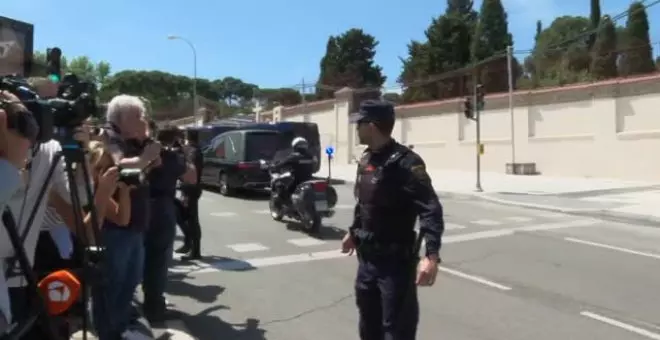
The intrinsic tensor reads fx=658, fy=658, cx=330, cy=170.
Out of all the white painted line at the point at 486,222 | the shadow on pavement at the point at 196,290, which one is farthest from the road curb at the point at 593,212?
the shadow on pavement at the point at 196,290

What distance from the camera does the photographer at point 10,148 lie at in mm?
2059

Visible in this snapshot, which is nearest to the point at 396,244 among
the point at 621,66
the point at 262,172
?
the point at 262,172

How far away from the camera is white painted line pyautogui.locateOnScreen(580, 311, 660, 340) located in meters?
5.32

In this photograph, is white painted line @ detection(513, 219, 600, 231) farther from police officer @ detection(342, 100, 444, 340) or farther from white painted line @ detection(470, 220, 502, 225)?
police officer @ detection(342, 100, 444, 340)

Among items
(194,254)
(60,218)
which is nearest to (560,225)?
(194,254)

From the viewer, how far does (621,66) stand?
125ft

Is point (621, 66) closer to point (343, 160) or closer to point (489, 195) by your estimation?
point (343, 160)

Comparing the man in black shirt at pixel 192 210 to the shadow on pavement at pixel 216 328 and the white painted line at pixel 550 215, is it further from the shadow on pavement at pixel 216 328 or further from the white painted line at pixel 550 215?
the white painted line at pixel 550 215

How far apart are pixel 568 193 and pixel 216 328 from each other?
16000mm

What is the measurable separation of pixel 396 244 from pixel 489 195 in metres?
15.9

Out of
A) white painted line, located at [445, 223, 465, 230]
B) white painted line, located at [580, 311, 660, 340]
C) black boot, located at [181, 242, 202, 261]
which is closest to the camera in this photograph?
white painted line, located at [580, 311, 660, 340]

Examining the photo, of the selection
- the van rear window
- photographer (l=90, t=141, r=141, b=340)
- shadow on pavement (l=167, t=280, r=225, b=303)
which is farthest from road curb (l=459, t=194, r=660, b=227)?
photographer (l=90, t=141, r=141, b=340)

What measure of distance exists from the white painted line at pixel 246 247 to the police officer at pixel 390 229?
18.9 ft

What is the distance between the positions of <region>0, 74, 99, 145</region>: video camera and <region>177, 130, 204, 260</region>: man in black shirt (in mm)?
5086
